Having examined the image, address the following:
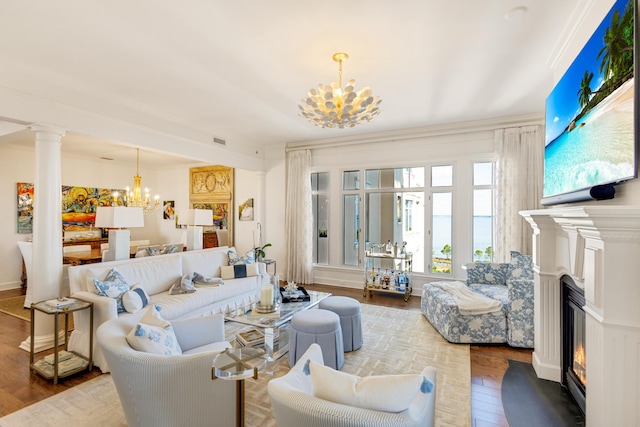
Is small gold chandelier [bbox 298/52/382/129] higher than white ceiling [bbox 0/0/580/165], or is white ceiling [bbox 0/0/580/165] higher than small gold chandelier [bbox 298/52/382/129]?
white ceiling [bbox 0/0/580/165]

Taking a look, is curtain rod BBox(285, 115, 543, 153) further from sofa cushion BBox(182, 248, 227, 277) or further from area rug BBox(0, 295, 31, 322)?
area rug BBox(0, 295, 31, 322)

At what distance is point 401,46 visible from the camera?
2814mm

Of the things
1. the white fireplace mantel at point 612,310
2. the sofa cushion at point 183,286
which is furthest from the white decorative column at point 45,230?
the white fireplace mantel at point 612,310

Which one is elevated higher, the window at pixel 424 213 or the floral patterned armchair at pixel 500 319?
the window at pixel 424 213

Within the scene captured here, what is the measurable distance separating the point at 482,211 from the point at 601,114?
3638mm

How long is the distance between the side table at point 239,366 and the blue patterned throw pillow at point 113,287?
2.20 metres

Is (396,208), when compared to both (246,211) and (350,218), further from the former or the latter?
(246,211)

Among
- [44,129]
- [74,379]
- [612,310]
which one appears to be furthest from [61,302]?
[612,310]

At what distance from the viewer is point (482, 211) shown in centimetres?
527

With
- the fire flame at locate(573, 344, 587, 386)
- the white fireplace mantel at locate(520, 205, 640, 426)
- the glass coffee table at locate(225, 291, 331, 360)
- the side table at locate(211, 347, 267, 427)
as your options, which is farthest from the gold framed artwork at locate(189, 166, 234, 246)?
the white fireplace mantel at locate(520, 205, 640, 426)

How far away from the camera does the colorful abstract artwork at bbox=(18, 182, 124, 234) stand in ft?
20.6

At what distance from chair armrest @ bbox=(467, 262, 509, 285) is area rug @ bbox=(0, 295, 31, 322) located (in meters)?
6.23

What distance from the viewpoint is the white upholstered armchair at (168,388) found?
175 cm

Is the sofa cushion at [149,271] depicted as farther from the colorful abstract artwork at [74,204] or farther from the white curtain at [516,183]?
the white curtain at [516,183]
